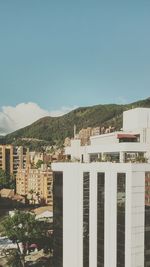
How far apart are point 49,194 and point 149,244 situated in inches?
4189

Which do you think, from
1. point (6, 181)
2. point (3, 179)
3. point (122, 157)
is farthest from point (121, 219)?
point (6, 181)

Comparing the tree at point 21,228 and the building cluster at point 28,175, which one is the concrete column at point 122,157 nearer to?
the tree at point 21,228

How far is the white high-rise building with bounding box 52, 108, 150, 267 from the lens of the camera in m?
36.8

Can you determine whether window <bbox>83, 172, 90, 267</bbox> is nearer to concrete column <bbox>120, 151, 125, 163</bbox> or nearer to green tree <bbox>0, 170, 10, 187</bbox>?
concrete column <bbox>120, 151, 125, 163</bbox>

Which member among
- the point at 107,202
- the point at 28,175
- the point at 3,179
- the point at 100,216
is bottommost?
the point at 3,179

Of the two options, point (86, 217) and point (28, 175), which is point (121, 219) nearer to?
point (86, 217)

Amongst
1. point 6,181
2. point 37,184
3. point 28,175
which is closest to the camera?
point 37,184

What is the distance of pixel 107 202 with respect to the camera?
3953 centimetres

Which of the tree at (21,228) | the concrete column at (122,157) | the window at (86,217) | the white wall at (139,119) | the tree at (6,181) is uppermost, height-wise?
the white wall at (139,119)

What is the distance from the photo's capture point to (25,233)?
63281 mm

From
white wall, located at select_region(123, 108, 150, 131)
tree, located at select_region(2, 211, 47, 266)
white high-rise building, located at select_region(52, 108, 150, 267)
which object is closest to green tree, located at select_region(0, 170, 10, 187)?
tree, located at select_region(2, 211, 47, 266)

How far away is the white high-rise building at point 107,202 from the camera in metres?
36.8

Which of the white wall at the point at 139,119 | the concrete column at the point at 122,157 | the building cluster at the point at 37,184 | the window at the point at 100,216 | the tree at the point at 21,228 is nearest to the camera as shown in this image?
the window at the point at 100,216

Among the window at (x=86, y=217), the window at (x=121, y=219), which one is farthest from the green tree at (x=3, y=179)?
the window at (x=121, y=219)
